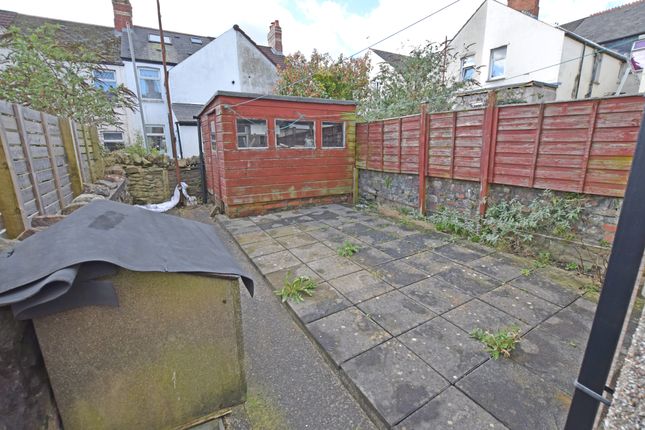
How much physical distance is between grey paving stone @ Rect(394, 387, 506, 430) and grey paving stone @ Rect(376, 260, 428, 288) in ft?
4.78

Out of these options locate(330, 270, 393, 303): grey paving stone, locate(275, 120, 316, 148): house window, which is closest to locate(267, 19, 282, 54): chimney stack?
locate(275, 120, 316, 148): house window

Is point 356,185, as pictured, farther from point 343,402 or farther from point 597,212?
point 343,402

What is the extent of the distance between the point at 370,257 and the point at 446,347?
1.84 m

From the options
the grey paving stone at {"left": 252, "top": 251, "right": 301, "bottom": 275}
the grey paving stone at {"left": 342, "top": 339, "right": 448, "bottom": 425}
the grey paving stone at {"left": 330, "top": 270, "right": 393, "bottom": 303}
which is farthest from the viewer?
the grey paving stone at {"left": 252, "top": 251, "right": 301, "bottom": 275}

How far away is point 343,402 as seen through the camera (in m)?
1.90

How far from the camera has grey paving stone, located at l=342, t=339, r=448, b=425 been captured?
1.77 metres

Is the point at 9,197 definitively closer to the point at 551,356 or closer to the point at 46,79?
the point at 551,356

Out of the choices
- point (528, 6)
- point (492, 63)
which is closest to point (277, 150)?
point (492, 63)

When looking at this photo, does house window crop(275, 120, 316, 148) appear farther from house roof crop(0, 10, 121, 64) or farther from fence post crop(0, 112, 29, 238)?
house roof crop(0, 10, 121, 64)

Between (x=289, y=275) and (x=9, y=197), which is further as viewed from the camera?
(x=289, y=275)

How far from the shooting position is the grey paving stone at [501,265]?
338 centimetres

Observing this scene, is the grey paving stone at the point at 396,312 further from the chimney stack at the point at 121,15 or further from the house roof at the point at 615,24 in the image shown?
the chimney stack at the point at 121,15

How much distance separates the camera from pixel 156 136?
1351cm

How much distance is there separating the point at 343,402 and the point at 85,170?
5.30 m
